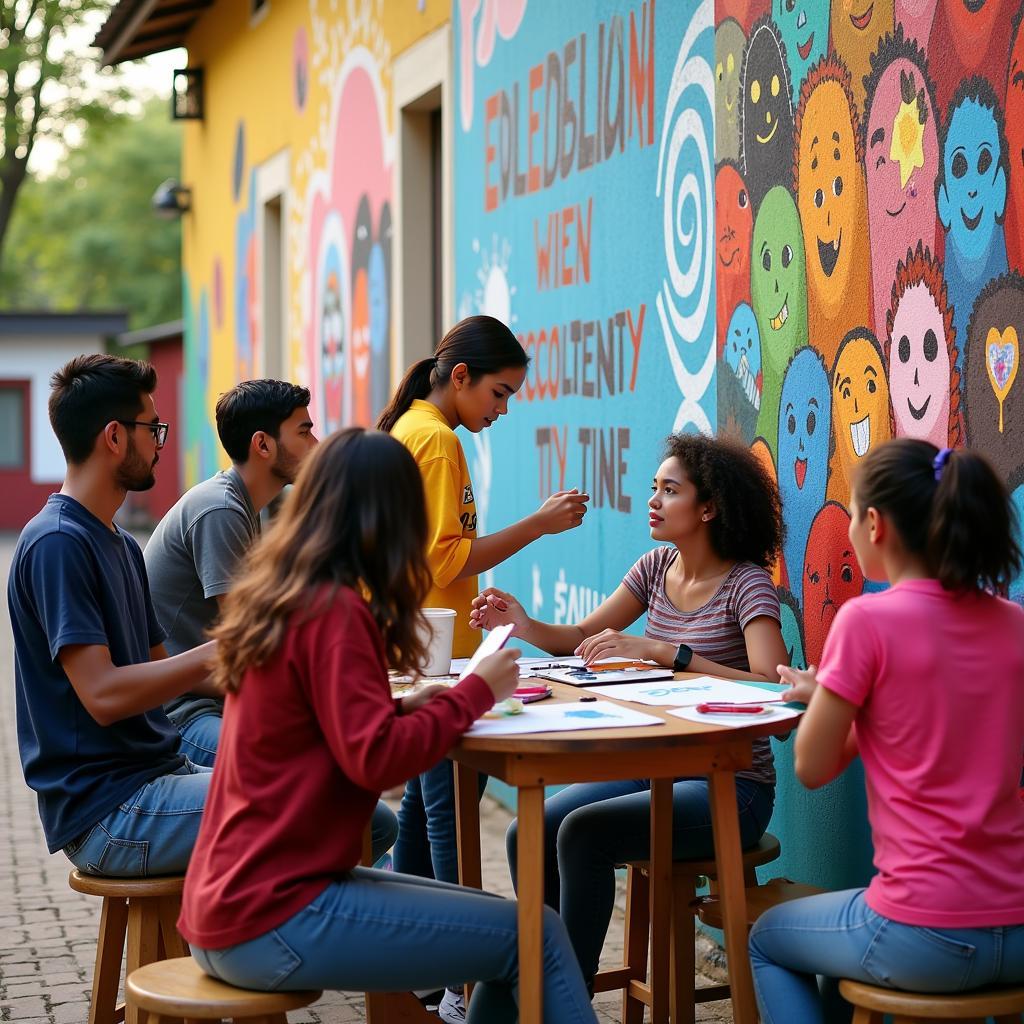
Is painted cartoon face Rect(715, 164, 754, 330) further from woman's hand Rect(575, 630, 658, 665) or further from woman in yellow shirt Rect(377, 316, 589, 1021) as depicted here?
woman's hand Rect(575, 630, 658, 665)

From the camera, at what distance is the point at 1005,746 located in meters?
2.61

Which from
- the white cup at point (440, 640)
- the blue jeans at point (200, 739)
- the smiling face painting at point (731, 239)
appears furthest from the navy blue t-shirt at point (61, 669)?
the smiling face painting at point (731, 239)

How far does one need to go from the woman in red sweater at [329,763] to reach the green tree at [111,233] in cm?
5154

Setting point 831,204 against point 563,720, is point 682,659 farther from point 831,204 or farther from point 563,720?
point 831,204

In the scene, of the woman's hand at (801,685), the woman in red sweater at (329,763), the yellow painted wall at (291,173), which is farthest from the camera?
the yellow painted wall at (291,173)

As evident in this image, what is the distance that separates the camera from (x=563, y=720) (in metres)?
2.99

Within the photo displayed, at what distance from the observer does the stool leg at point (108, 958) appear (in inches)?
140

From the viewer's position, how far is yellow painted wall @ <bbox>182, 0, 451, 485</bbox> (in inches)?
346

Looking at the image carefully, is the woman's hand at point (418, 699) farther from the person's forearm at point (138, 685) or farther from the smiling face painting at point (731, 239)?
the smiling face painting at point (731, 239)

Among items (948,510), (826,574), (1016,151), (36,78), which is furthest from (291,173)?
(36,78)

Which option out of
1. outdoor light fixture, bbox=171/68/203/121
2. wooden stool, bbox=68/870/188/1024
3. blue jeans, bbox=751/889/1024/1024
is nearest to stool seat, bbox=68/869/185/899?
wooden stool, bbox=68/870/188/1024

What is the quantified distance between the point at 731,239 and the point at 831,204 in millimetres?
655

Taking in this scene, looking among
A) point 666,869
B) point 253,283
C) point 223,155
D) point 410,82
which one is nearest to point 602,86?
point 410,82

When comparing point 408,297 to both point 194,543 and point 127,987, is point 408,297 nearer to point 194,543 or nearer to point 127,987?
point 194,543
